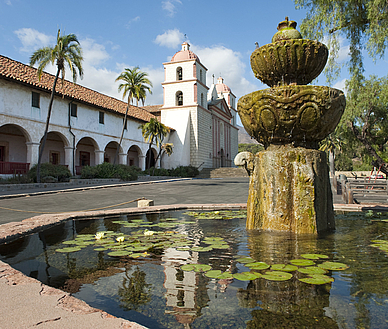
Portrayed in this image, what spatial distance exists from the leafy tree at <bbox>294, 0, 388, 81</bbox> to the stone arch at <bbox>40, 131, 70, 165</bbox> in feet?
53.1

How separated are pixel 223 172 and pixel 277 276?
31.8 m

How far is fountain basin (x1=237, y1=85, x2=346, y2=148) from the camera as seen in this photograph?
382cm

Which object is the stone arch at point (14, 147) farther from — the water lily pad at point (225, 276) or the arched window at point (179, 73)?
the arched window at point (179, 73)

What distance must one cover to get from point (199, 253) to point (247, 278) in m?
0.82

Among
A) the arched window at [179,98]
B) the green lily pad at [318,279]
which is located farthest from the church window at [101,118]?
the green lily pad at [318,279]

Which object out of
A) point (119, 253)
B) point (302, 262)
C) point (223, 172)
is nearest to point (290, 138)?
point (302, 262)

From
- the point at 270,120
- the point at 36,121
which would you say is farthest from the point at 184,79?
the point at 270,120

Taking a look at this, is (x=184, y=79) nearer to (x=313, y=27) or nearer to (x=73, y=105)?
(x=73, y=105)

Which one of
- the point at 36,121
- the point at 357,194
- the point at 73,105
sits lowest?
the point at 357,194

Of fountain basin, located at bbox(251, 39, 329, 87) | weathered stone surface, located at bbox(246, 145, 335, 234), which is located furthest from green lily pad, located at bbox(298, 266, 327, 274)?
fountain basin, located at bbox(251, 39, 329, 87)

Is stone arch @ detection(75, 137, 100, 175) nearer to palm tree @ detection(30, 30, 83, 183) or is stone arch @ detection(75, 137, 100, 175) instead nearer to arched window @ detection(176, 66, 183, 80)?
palm tree @ detection(30, 30, 83, 183)

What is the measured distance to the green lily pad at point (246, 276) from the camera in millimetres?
2084

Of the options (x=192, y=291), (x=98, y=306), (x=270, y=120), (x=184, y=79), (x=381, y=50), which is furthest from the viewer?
(x=184, y=79)

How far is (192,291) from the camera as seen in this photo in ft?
6.30
